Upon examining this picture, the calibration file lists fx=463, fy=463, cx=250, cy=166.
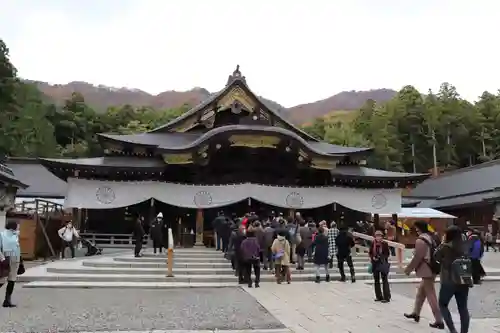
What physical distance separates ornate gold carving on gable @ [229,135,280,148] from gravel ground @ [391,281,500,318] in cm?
1070

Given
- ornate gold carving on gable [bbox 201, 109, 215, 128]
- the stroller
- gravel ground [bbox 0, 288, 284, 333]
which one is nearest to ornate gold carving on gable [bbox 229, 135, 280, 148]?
ornate gold carving on gable [bbox 201, 109, 215, 128]

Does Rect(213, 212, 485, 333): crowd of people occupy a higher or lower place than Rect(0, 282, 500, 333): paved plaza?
higher

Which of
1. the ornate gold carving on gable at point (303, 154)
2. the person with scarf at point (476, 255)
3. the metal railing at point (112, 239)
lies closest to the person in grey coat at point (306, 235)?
the person with scarf at point (476, 255)

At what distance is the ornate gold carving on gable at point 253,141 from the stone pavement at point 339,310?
10874 millimetres

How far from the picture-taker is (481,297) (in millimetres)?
10250

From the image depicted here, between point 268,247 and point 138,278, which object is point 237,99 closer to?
point 268,247

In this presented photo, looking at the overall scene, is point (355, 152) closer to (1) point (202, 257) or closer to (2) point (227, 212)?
(2) point (227, 212)

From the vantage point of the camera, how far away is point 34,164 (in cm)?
3450

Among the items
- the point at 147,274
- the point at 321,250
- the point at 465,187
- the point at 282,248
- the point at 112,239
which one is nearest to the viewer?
the point at 282,248

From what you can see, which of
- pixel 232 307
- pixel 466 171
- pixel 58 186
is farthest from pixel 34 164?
pixel 466 171

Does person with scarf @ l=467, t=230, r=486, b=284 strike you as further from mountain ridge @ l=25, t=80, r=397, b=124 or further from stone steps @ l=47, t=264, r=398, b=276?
mountain ridge @ l=25, t=80, r=397, b=124

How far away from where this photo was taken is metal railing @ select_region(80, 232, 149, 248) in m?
20.2

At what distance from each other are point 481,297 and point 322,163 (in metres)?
12.0

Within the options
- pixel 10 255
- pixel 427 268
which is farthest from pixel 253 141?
pixel 427 268
